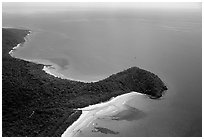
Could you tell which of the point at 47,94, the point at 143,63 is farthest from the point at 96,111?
the point at 143,63

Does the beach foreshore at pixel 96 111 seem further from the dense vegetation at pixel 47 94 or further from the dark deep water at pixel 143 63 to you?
the dark deep water at pixel 143 63

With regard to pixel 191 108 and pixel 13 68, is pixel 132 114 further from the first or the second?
pixel 13 68

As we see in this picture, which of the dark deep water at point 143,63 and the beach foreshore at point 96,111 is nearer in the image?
the beach foreshore at point 96,111

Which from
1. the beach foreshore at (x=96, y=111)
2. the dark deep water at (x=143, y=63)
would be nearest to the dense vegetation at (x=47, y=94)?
the beach foreshore at (x=96, y=111)

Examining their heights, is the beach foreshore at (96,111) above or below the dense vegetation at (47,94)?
below

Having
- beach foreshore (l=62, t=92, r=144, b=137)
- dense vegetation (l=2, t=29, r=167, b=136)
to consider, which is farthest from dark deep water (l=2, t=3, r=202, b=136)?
dense vegetation (l=2, t=29, r=167, b=136)

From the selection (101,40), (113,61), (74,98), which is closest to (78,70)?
(113,61)

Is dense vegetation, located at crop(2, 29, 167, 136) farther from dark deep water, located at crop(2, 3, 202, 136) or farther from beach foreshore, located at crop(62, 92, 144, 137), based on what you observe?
dark deep water, located at crop(2, 3, 202, 136)
